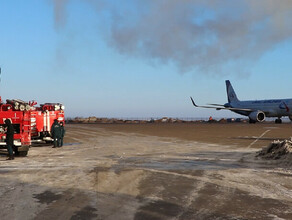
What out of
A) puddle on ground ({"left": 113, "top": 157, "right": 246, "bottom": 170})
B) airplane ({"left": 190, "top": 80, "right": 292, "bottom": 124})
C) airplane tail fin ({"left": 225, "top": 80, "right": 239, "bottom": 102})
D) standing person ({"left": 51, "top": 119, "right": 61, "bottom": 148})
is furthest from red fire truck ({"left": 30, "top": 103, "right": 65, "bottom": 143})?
airplane tail fin ({"left": 225, "top": 80, "right": 239, "bottom": 102})

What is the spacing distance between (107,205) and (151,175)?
3410mm

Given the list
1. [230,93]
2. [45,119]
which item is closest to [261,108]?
[230,93]

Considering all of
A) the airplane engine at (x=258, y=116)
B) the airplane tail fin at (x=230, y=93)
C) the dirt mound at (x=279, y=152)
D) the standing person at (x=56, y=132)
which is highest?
the airplane tail fin at (x=230, y=93)

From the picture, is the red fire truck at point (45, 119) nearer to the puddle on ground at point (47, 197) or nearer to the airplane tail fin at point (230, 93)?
the puddle on ground at point (47, 197)

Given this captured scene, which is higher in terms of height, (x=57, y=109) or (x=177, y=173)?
(x=57, y=109)

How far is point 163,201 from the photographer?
6508mm

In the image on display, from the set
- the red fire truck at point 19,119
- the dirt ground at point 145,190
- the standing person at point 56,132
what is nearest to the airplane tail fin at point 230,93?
the standing person at point 56,132

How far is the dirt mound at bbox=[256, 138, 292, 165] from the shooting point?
12.1m

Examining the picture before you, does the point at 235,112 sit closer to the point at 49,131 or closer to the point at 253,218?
the point at 49,131

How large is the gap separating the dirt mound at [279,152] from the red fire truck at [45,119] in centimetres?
1156

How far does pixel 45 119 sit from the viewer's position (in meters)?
19.1

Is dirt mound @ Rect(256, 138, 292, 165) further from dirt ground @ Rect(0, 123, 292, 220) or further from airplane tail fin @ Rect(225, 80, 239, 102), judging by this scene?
airplane tail fin @ Rect(225, 80, 239, 102)

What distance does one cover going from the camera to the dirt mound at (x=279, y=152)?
12144 millimetres

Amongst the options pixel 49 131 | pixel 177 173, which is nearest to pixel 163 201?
pixel 177 173
